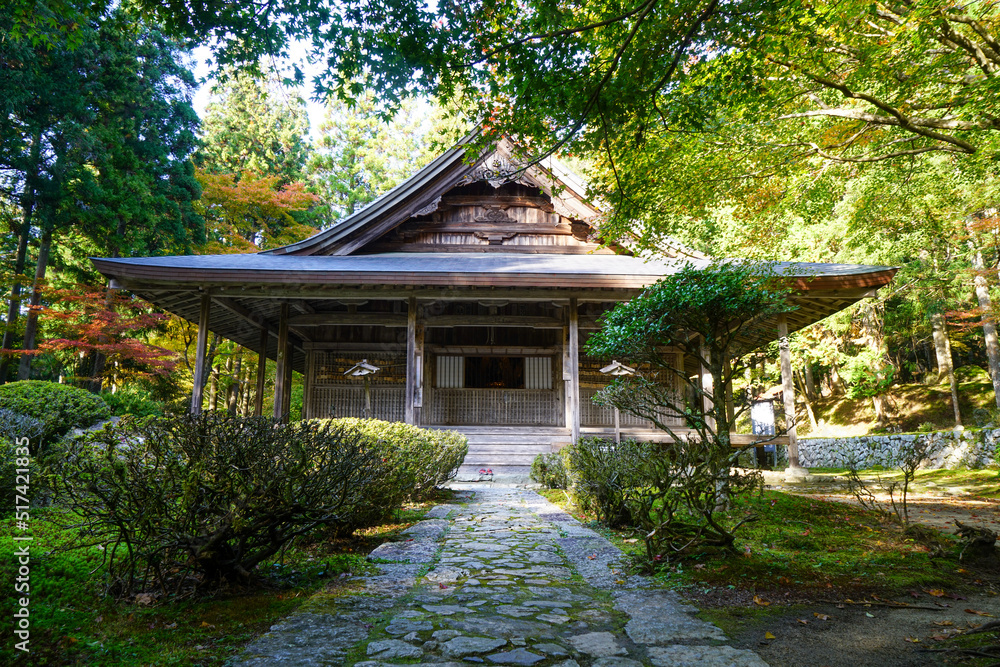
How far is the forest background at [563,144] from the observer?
4477mm

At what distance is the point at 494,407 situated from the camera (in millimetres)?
15125

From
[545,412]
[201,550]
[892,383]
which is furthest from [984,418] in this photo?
[201,550]

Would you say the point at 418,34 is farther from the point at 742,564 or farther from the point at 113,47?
the point at 113,47

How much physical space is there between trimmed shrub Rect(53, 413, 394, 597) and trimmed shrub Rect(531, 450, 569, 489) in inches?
224

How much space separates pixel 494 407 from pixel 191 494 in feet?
41.2

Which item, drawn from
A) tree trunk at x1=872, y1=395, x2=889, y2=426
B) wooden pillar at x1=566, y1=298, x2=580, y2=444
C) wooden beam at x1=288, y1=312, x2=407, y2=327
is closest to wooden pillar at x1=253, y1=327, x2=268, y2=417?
wooden beam at x1=288, y1=312, x2=407, y2=327

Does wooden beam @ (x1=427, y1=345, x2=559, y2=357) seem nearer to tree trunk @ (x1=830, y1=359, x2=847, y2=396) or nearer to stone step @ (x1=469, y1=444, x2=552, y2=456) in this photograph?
stone step @ (x1=469, y1=444, x2=552, y2=456)

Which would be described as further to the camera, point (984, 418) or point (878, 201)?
A: point (984, 418)

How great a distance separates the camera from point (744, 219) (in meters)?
15.6

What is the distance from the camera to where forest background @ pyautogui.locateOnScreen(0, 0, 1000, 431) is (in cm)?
448

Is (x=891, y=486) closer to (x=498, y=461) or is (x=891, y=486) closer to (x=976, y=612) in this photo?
(x=976, y=612)

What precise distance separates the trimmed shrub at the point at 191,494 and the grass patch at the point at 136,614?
169 mm

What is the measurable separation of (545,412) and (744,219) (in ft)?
25.9

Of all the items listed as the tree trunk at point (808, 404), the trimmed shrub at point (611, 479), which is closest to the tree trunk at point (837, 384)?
the tree trunk at point (808, 404)
